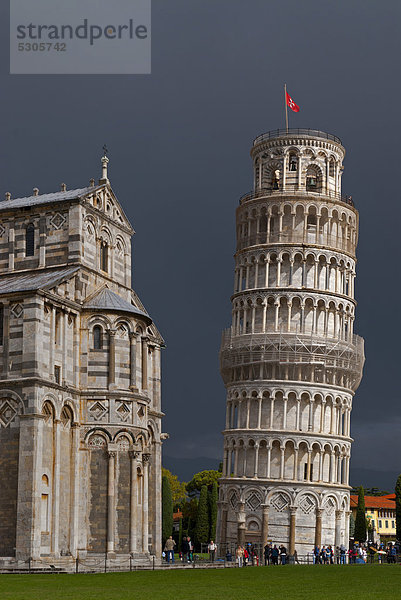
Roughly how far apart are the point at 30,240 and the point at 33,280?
11.7 feet

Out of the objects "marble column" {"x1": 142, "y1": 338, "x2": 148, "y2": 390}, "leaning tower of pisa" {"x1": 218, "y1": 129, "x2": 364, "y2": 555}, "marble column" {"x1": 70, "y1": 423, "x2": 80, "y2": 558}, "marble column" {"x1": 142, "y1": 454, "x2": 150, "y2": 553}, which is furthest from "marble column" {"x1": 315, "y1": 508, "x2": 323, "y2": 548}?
"marble column" {"x1": 70, "y1": 423, "x2": 80, "y2": 558}

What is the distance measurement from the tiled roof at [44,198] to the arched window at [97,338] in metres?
7.77

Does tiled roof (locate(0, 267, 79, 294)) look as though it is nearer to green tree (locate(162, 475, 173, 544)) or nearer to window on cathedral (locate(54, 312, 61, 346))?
window on cathedral (locate(54, 312, 61, 346))

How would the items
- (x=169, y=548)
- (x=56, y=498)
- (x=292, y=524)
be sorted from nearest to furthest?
(x=56, y=498), (x=169, y=548), (x=292, y=524)

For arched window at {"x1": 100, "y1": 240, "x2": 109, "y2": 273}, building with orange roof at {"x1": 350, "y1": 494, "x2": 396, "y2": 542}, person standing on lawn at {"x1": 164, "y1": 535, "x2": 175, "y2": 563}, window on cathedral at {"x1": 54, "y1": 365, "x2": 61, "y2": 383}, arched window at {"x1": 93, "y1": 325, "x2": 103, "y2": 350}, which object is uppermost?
arched window at {"x1": 100, "y1": 240, "x2": 109, "y2": 273}

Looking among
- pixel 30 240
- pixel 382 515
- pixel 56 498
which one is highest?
pixel 30 240

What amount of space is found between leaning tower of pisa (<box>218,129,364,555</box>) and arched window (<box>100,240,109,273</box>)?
3340 cm

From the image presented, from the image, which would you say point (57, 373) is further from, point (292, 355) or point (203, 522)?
point (203, 522)

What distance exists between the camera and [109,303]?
5419cm

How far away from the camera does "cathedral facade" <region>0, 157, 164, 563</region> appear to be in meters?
48.7

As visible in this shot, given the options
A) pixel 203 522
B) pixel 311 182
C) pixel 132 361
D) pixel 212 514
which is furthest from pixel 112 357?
pixel 212 514

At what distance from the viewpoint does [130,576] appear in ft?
137

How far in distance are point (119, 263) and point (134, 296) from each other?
279 centimetres

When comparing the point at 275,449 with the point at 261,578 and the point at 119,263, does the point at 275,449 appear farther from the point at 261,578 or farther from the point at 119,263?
the point at 261,578
